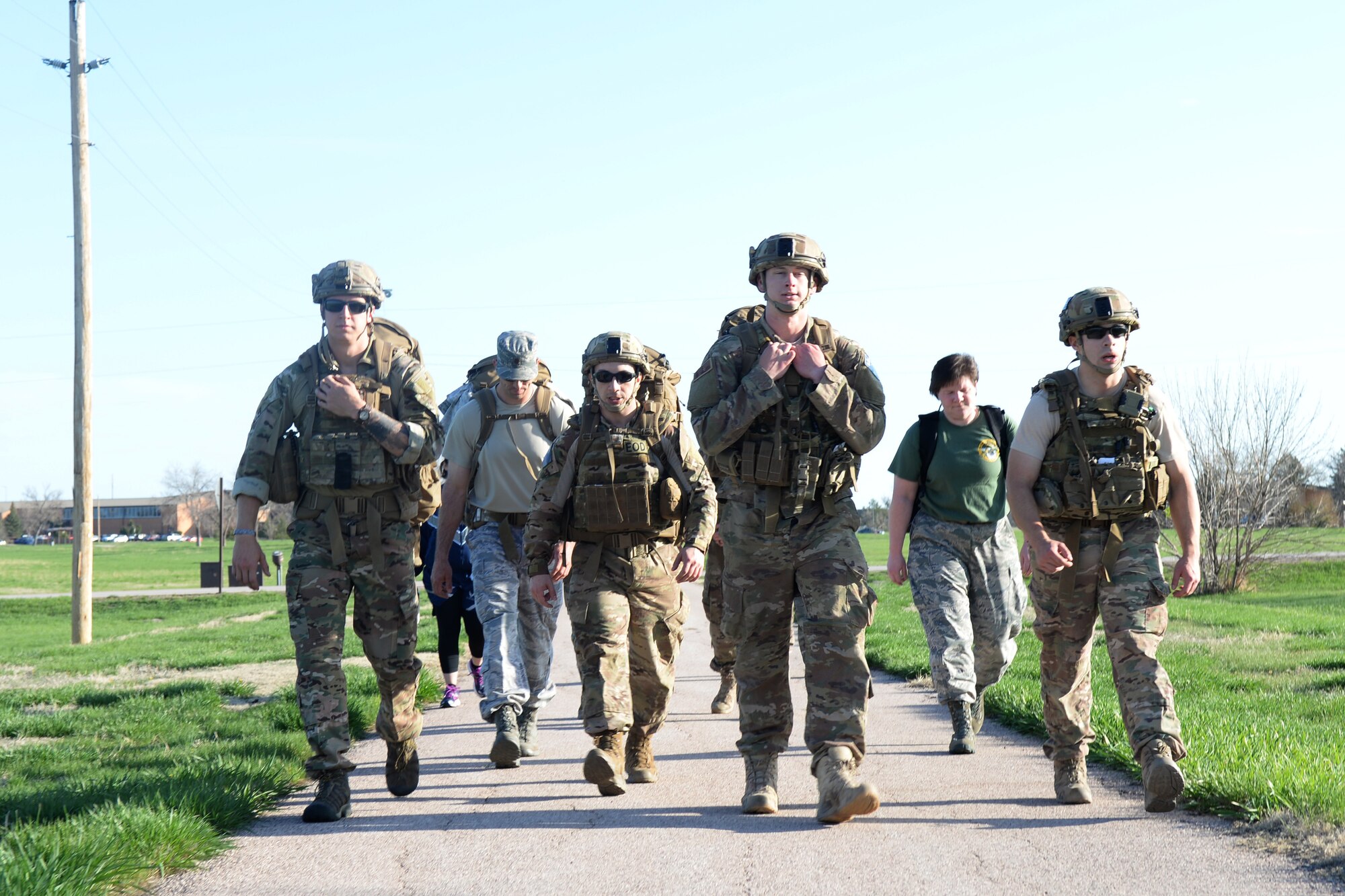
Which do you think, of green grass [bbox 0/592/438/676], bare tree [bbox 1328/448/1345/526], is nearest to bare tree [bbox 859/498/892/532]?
bare tree [bbox 1328/448/1345/526]

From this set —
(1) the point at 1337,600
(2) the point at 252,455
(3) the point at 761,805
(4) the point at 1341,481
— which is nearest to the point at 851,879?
(3) the point at 761,805

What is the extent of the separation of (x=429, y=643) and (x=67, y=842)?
1193cm

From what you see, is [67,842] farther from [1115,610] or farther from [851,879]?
[1115,610]

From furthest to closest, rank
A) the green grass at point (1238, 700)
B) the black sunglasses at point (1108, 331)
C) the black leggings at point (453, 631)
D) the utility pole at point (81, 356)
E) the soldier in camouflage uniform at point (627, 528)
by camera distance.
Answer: the utility pole at point (81, 356), the black leggings at point (453, 631), the soldier in camouflage uniform at point (627, 528), the black sunglasses at point (1108, 331), the green grass at point (1238, 700)

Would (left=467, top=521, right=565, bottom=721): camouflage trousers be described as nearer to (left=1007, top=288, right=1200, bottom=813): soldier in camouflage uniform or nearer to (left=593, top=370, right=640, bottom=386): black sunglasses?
(left=593, top=370, right=640, bottom=386): black sunglasses

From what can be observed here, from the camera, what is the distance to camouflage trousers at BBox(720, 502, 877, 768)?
5.67 meters

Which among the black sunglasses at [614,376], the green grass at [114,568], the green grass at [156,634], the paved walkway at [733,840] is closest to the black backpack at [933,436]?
the paved walkway at [733,840]

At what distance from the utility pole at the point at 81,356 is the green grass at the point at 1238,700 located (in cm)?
1284

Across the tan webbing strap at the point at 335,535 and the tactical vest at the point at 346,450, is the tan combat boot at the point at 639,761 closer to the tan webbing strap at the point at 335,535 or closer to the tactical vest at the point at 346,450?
the tactical vest at the point at 346,450

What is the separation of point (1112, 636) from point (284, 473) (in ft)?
12.9

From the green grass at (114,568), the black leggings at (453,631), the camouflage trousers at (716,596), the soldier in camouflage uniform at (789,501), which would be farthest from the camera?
the green grass at (114,568)

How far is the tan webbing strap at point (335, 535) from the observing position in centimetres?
614

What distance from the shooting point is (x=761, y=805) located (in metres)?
5.59

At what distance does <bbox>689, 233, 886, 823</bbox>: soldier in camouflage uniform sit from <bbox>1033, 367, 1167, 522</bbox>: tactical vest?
855 mm
